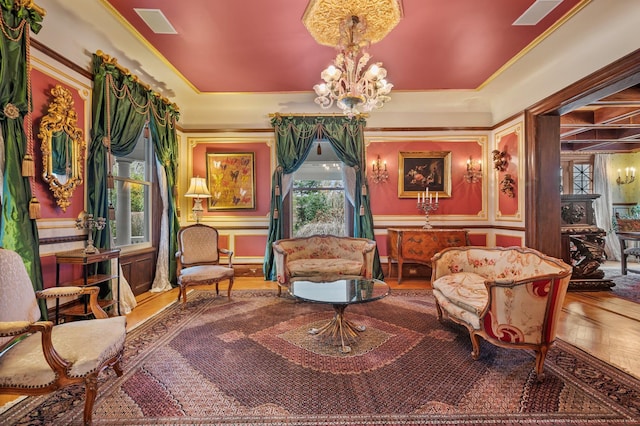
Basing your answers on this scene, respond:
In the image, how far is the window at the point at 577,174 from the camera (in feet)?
25.5

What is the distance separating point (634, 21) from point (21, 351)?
5679 millimetres

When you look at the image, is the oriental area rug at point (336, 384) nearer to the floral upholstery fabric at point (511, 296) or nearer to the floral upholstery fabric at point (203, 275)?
the floral upholstery fabric at point (511, 296)

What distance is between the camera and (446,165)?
564 centimetres

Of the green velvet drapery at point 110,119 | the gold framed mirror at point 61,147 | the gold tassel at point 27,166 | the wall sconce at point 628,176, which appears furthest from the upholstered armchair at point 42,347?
the wall sconce at point 628,176

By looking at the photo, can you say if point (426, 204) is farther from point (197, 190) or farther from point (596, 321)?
point (197, 190)

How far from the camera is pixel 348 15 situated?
2715mm

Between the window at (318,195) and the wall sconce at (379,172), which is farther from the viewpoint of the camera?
the window at (318,195)

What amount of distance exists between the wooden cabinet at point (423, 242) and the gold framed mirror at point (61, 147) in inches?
177

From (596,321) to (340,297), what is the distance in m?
3.02

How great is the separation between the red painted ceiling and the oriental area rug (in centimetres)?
323

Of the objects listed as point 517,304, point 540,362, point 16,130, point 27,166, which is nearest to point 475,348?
point 540,362

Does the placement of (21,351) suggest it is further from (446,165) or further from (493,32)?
(446,165)

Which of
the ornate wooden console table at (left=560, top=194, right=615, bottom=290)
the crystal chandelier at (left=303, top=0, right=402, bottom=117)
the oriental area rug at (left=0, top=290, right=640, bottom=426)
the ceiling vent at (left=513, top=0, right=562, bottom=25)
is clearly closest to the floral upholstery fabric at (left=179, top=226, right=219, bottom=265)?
the oriental area rug at (left=0, top=290, right=640, bottom=426)

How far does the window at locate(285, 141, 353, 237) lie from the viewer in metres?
5.93
